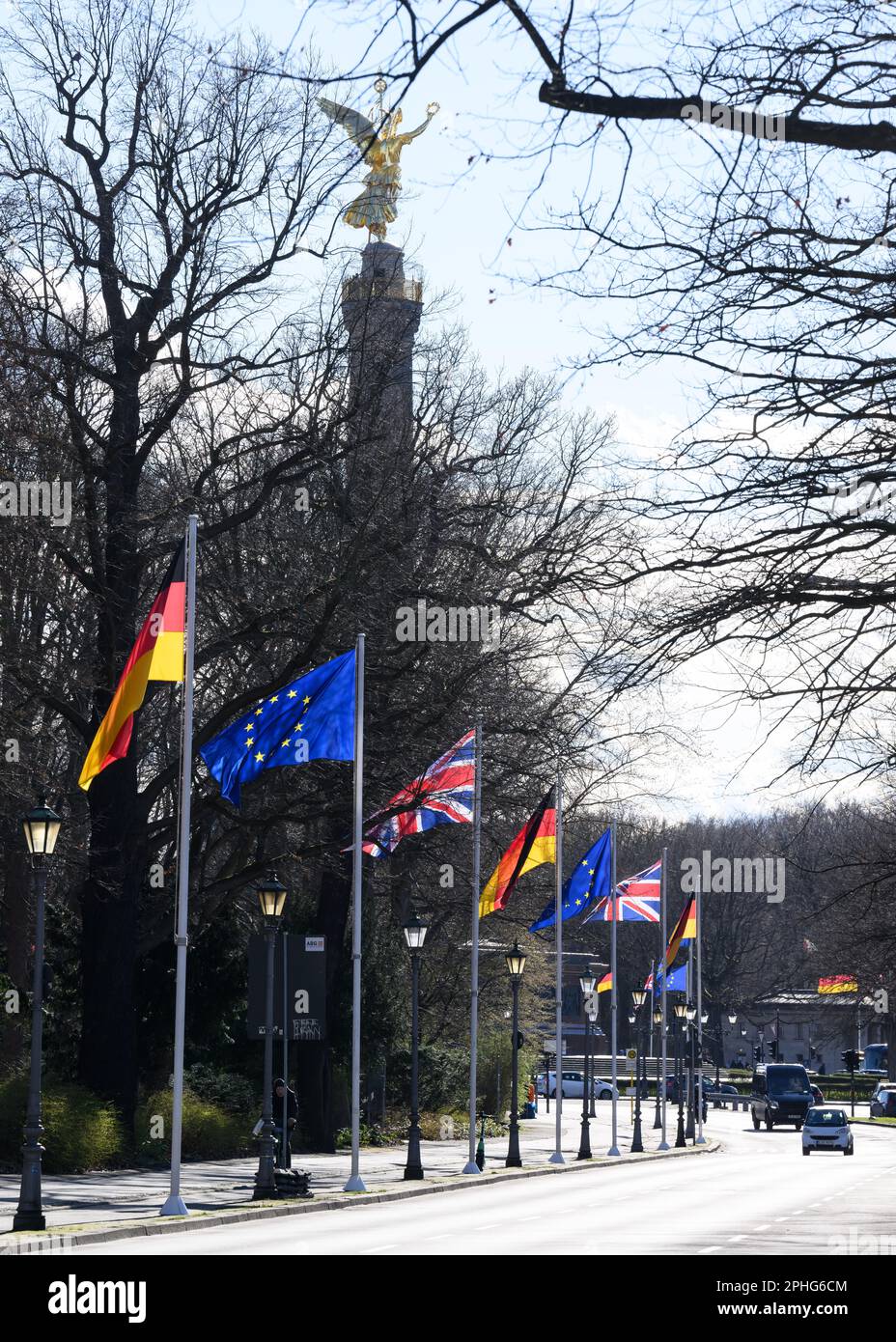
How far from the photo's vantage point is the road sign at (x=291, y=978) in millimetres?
27406

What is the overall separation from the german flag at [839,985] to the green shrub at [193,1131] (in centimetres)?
3769

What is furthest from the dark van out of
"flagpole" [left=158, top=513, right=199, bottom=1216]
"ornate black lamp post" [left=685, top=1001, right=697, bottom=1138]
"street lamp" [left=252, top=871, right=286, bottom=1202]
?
"flagpole" [left=158, top=513, right=199, bottom=1216]

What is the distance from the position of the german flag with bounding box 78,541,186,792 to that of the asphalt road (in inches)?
215

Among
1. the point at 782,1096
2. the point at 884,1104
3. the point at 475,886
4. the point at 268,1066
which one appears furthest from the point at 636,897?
the point at 884,1104

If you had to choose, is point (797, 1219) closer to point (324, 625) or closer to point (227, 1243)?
point (227, 1243)

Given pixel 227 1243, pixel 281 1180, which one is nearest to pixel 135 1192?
pixel 281 1180

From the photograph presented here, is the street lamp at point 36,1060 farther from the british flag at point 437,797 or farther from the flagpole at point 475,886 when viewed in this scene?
the flagpole at point 475,886

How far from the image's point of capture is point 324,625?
2931 centimetres

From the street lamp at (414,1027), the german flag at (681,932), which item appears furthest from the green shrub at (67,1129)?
the german flag at (681,932)

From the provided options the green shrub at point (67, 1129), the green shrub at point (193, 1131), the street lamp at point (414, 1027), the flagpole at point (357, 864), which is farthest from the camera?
the green shrub at point (193, 1131)

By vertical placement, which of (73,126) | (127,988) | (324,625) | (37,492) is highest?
(73,126)

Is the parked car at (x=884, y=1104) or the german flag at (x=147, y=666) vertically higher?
the german flag at (x=147, y=666)

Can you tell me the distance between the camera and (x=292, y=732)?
26031mm

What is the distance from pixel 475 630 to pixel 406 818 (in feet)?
11.3
